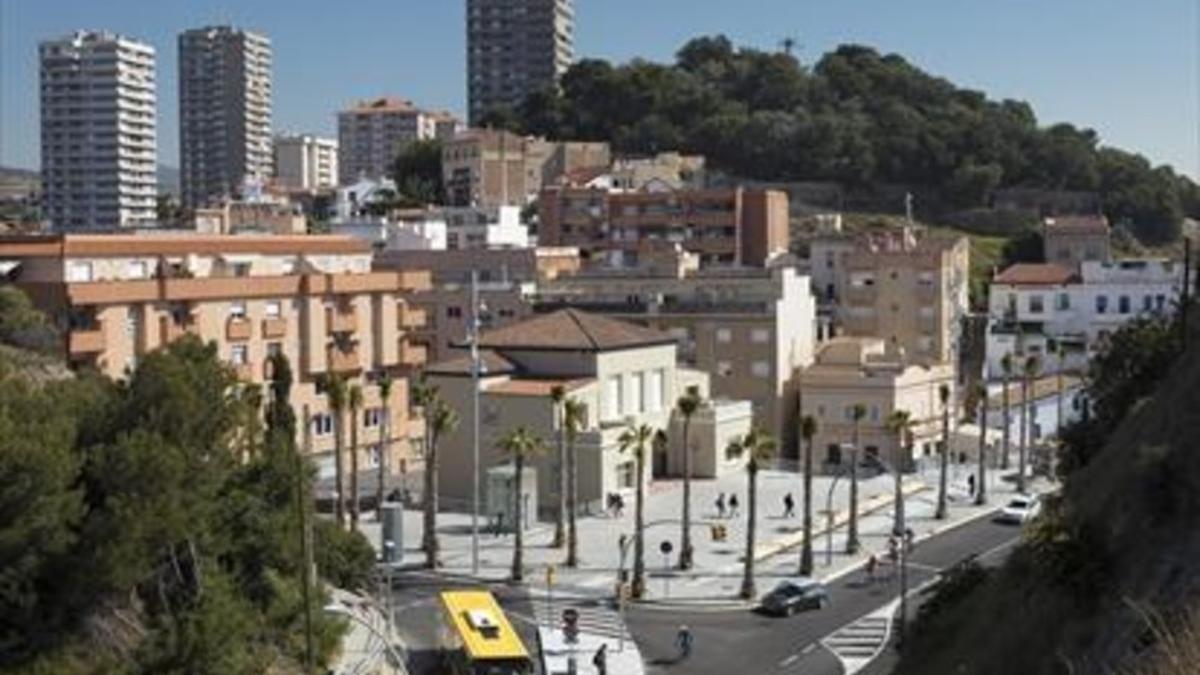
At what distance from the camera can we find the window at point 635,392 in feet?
229

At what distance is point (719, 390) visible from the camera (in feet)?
265

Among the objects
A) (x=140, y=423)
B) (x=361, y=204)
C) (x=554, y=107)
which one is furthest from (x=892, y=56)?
(x=140, y=423)

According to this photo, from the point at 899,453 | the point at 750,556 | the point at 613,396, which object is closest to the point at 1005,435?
the point at 899,453

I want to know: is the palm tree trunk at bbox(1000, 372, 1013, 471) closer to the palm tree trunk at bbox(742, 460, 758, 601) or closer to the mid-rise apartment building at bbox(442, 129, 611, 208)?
the palm tree trunk at bbox(742, 460, 758, 601)

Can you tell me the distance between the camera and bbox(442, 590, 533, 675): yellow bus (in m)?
40.3

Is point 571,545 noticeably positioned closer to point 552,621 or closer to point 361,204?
point 552,621

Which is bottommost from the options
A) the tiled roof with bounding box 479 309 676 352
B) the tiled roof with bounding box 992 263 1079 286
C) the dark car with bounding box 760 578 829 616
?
the dark car with bounding box 760 578 829 616

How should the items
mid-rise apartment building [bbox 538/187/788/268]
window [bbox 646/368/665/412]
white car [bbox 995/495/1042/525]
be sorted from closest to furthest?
1. white car [bbox 995/495/1042/525]
2. window [bbox 646/368/665/412]
3. mid-rise apartment building [bbox 538/187/788/268]

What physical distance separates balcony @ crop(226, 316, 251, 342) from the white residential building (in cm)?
4940

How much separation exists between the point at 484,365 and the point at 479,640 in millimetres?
25897

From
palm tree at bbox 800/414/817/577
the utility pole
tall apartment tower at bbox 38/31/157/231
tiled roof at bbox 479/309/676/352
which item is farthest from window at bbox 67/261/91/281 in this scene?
tall apartment tower at bbox 38/31/157/231

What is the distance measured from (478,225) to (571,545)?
63952mm

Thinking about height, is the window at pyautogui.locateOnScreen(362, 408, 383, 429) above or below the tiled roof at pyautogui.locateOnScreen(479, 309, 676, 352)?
below

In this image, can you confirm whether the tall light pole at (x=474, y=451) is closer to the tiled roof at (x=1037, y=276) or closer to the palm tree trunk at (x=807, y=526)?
the palm tree trunk at (x=807, y=526)
